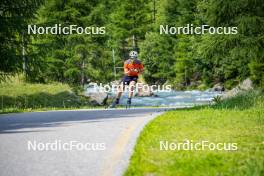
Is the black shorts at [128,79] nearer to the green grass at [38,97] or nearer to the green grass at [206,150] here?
the green grass at [206,150]

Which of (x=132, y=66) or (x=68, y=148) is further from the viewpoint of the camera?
(x=132, y=66)

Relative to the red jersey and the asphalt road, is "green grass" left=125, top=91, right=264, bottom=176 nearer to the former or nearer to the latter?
the asphalt road

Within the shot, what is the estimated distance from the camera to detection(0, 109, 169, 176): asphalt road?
647 cm

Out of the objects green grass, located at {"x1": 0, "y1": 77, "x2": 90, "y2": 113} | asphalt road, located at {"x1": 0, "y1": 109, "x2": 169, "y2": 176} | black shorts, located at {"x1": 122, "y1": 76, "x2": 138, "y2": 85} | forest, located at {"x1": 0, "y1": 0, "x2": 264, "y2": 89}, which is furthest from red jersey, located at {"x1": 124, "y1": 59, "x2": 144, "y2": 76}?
green grass, located at {"x1": 0, "y1": 77, "x2": 90, "y2": 113}

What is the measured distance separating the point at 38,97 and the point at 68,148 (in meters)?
18.7

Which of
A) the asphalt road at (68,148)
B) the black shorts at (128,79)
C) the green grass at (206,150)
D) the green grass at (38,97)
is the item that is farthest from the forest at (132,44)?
the green grass at (206,150)

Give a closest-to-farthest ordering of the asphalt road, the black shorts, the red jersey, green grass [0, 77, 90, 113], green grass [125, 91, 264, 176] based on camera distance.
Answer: green grass [125, 91, 264, 176]
the asphalt road
the red jersey
the black shorts
green grass [0, 77, 90, 113]

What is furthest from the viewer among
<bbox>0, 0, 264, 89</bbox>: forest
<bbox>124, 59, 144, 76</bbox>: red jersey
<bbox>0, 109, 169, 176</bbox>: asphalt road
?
<bbox>0, 0, 264, 89</bbox>: forest

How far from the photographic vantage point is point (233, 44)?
78.1ft

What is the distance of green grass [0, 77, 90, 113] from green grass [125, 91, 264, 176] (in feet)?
43.8

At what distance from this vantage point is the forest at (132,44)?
21875 millimetres

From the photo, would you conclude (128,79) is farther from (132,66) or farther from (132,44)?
(132,44)

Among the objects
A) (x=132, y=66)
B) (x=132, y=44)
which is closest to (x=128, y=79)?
(x=132, y=66)

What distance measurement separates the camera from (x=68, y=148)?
8.00m
